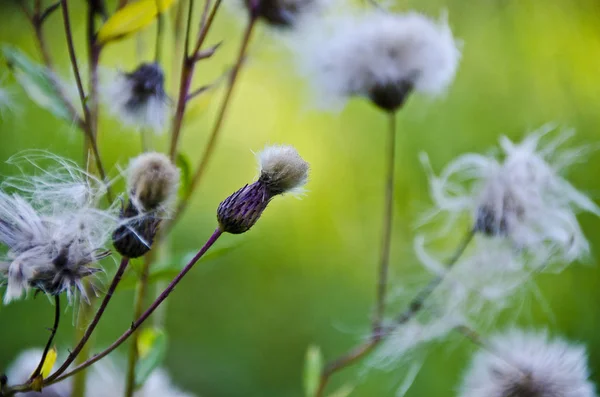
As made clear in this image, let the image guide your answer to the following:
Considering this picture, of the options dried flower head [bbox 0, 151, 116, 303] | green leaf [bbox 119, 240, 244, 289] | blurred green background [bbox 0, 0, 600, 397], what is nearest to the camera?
dried flower head [bbox 0, 151, 116, 303]

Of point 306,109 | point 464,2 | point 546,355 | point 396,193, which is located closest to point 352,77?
point 306,109

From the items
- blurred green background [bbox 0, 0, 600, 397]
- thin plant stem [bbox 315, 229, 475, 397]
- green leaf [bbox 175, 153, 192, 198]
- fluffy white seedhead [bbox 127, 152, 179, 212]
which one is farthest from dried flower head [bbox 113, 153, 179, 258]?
blurred green background [bbox 0, 0, 600, 397]

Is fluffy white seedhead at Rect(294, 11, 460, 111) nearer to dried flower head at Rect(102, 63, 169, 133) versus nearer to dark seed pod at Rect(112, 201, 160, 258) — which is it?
dried flower head at Rect(102, 63, 169, 133)

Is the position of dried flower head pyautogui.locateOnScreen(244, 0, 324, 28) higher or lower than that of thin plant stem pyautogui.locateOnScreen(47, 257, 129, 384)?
higher

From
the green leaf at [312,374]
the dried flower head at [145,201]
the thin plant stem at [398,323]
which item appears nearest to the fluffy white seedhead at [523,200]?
the thin plant stem at [398,323]

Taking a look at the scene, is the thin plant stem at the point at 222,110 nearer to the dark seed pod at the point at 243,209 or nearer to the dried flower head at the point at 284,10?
the dried flower head at the point at 284,10

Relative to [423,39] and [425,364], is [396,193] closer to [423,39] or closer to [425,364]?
[425,364]
